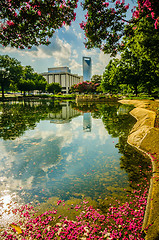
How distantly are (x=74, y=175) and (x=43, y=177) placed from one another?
116cm

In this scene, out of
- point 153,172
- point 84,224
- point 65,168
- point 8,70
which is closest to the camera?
point 84,224

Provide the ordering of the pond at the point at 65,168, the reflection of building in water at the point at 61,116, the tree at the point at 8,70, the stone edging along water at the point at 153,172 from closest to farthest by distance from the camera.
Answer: the stone edging along water at the point at 153,172 → the pond at the point at 65,168 → the reflection of building in water at the point at 61,116 → the tree at the point at 8,70

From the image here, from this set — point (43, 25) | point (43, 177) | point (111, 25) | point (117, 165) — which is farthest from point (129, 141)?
point (43, 25)

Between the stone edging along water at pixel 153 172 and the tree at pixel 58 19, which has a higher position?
the tree at pixel 58 19

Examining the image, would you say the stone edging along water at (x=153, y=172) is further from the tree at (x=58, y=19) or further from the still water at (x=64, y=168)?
the tree at (x=58, y=19)

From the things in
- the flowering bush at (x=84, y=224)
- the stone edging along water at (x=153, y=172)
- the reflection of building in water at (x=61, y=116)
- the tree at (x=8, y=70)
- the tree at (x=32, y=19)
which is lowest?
the flowering bush at (x=84, y=224)

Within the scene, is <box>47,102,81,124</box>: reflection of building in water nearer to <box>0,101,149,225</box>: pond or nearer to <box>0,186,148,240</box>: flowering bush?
<box>0,101,149,225</box>: pond

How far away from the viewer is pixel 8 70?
63562 millimetres

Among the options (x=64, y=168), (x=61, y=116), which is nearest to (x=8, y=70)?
(x=61, y=116)

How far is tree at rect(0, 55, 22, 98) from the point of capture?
62103 millimetres

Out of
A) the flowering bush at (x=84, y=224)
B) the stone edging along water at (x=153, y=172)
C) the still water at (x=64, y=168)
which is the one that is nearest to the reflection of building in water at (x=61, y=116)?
the still water at (x=64, y=168)

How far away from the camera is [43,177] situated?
5.18 meters

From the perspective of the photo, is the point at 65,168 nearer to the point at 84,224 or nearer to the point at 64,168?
the point at 64,168

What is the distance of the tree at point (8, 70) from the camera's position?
2445 inches
